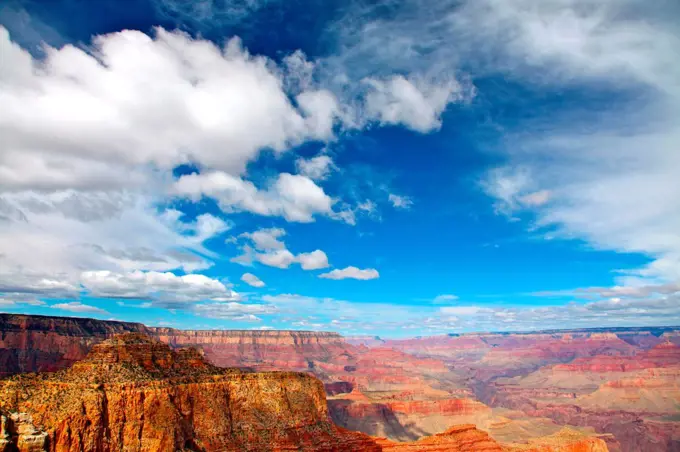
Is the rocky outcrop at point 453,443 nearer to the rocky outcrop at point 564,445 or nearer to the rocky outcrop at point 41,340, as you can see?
the rocky outcrop at point 564,445

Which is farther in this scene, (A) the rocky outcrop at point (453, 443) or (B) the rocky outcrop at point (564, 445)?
(B) the rocky outcrop at point (564, 445)

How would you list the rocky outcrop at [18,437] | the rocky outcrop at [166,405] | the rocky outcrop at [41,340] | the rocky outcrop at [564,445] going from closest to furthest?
the rocky outcrop at [18,437]
the rocky outcrop at [166,405]
the rocky outcrop at [564,445]
the rocky outcrop at [41,340]

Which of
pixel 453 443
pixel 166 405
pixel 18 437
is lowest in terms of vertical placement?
pixel 453 443

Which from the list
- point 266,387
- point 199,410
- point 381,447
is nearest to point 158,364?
point 199,410

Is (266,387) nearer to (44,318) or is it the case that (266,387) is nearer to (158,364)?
(158,364)

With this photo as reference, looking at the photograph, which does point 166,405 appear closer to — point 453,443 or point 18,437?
point 18,437

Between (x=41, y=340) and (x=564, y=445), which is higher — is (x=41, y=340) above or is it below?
above

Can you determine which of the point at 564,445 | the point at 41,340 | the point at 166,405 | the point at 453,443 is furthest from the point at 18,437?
the point at 41,340

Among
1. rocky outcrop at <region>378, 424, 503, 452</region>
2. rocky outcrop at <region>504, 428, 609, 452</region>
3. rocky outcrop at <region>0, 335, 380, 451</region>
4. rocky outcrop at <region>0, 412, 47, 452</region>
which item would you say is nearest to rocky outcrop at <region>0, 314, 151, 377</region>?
rocky outcrop at <region>0, 335, 380, 451</region>

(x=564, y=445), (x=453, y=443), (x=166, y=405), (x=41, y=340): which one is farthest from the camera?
(x=41, y=340)

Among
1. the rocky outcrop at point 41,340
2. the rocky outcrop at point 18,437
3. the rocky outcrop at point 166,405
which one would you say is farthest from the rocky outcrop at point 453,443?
the rocky outcrop at point 41,340
